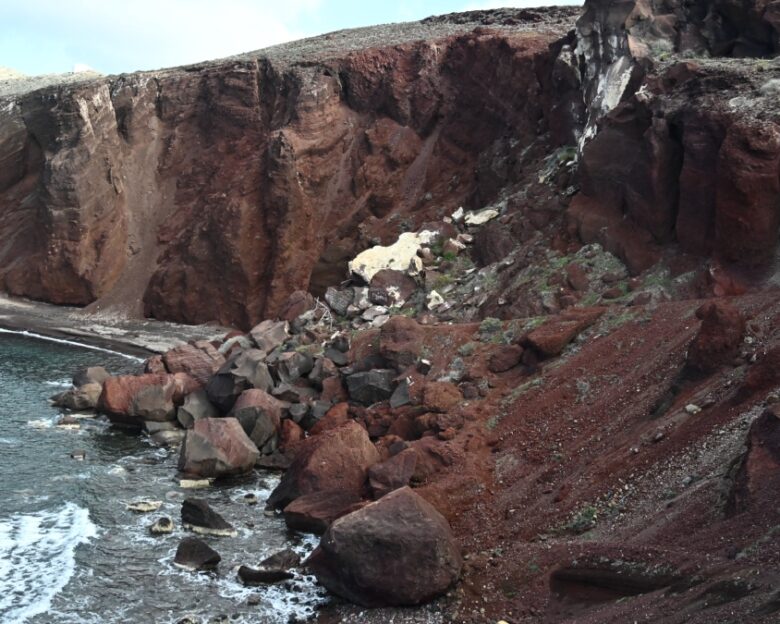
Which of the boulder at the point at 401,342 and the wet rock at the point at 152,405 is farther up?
the boulder at the point at 401,342

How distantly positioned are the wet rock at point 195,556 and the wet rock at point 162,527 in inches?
57.8

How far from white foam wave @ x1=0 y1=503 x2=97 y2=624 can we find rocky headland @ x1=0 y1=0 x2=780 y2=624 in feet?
6.97

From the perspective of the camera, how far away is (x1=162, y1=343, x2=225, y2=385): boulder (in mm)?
30467

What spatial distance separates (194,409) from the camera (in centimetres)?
2747

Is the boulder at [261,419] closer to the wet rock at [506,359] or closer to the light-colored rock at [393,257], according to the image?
the wet rock at [506,359]

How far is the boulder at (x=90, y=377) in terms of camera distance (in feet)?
102

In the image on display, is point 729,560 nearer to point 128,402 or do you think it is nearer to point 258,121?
point 128,402

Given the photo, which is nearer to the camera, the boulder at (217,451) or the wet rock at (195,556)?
the wet rock at (195,556)

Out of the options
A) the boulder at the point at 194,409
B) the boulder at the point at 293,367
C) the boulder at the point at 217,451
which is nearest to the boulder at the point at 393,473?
the boulder at the point at 217,451

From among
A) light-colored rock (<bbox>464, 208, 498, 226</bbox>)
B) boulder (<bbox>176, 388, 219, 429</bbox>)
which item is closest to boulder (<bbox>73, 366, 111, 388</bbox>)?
boulder (<bbox>176, 388, 219, 429</bbox>)

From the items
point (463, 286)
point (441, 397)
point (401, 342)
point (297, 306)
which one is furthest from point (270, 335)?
point (441, 397)

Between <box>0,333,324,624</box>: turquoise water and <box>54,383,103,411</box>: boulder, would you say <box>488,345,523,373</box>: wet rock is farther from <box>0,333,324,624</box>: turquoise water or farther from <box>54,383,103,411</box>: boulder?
<box>54,383,103,411</box>: boulder

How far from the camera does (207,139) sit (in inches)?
1834

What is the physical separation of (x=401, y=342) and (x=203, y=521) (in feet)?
28.9
